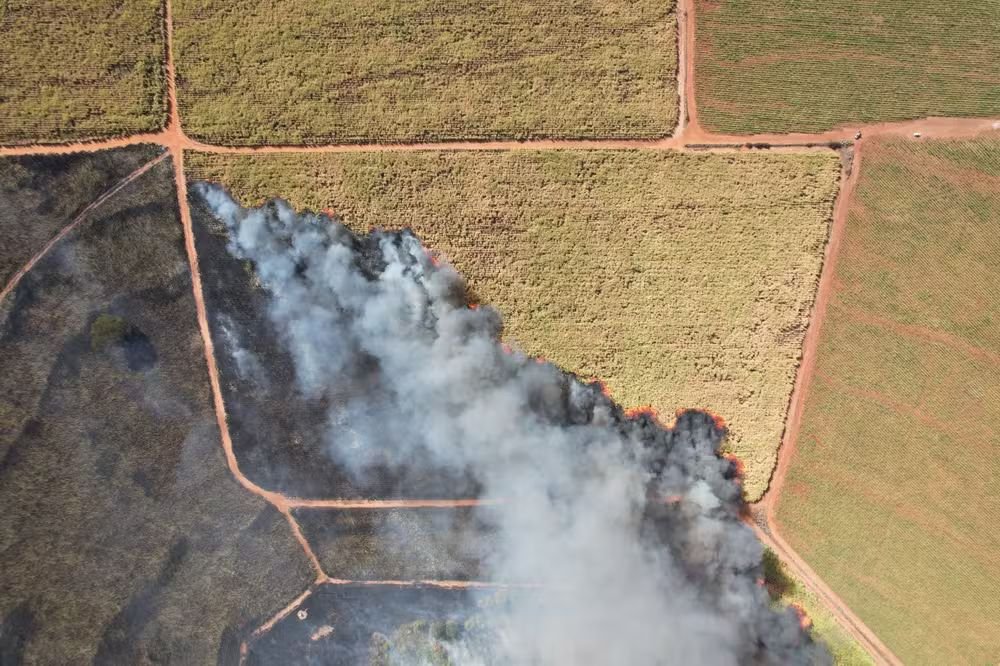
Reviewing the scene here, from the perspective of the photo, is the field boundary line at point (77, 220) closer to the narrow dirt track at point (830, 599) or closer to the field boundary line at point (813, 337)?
the field boundary line at point (813, 337)

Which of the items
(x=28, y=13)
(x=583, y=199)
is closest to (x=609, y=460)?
(x=583, y=199)

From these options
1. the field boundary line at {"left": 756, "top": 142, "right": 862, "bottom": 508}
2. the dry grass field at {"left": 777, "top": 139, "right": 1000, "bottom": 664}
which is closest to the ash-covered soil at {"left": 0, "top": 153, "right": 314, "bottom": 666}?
the field boundary line at {"left": 756, "top": 142, "right": 862, "bottom": 508}

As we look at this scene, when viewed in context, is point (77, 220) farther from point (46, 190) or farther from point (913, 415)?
point (913, 415)

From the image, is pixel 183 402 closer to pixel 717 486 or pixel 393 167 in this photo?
pixel 393 167

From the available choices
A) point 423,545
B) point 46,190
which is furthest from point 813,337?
point 46,190

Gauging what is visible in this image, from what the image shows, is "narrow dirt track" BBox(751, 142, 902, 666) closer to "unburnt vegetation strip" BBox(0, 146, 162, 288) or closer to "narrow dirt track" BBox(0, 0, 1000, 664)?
"narrow dirt track" BBox(0, 0, 1000, 664)
